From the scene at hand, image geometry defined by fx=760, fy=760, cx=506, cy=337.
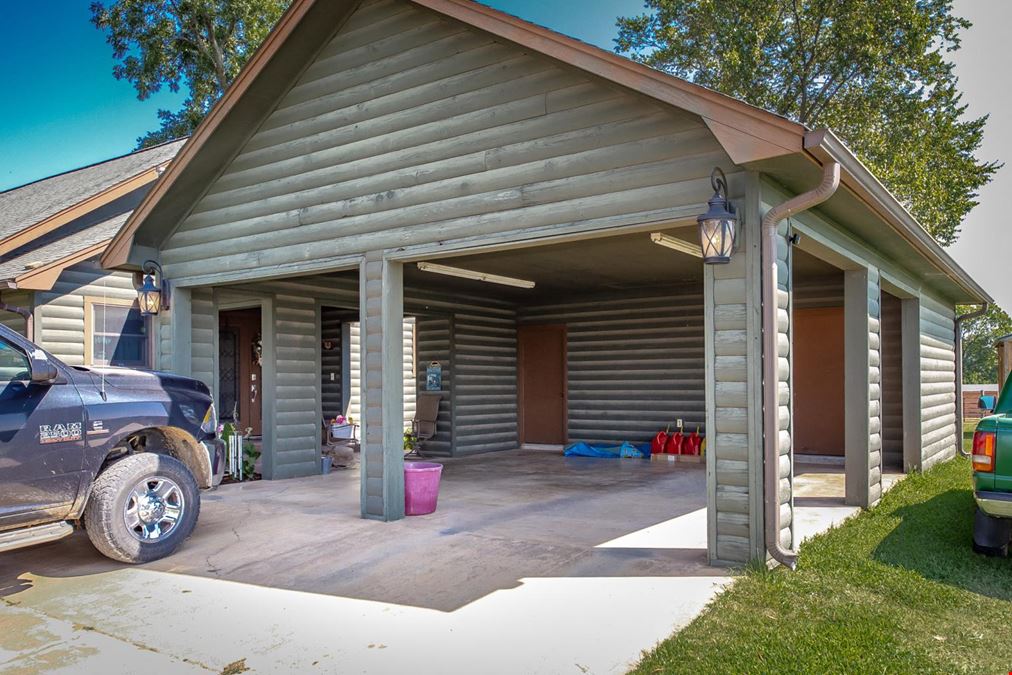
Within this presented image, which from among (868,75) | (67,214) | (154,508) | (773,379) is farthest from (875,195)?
(868,75)

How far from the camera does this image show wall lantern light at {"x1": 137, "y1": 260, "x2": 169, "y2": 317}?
8523 millimetres

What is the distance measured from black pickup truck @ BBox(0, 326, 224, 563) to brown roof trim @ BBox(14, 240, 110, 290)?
4051 millimetres

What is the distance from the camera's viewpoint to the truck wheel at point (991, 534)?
5.28m

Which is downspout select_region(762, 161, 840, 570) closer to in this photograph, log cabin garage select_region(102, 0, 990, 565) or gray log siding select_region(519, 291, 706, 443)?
log cabin garage select_region(102, 0, 990, 565)

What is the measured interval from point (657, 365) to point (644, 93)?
313 inches

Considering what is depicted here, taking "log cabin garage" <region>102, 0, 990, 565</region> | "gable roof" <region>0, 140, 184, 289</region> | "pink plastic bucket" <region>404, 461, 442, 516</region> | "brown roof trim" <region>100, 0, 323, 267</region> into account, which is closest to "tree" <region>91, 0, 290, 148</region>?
"gable roof" <region>0, 140, 184, 289</region>

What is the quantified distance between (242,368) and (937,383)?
39.5ft

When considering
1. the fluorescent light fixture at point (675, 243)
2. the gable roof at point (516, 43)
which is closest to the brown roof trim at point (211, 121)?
the gable roof at point (516, 43)

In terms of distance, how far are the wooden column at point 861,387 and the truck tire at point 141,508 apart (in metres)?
5.93

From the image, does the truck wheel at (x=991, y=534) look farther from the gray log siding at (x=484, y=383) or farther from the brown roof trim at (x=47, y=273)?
the brown roof trim at (x=47, y=273)

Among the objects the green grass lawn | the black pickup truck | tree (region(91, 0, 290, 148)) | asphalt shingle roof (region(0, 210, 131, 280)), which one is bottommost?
the green grass lawn

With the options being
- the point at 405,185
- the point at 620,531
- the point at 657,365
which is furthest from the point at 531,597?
the point at 657,365

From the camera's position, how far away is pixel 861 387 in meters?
7.19

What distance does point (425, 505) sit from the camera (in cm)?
704
